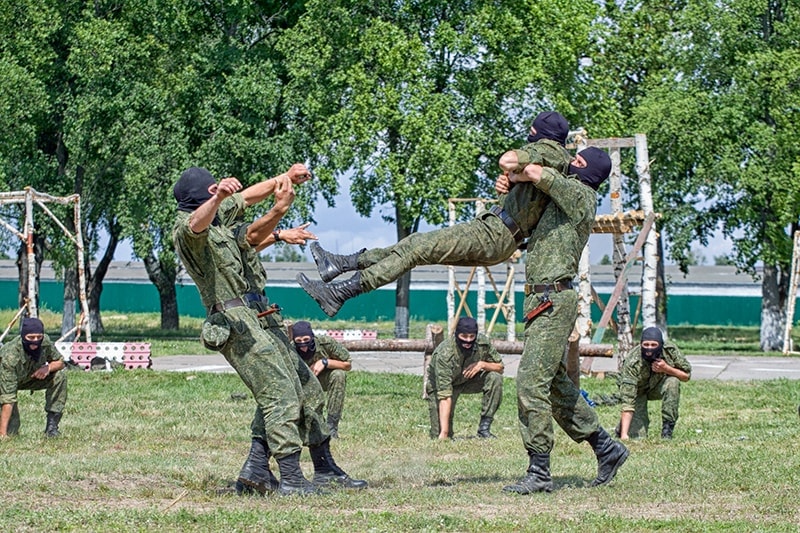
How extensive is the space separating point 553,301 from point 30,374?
7007 millimetres

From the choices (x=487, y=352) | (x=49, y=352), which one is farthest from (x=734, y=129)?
(x=49, y=352)

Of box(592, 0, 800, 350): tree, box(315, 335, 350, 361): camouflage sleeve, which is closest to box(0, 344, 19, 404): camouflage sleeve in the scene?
box(315, 335, 350, 361): camouflage sleeve

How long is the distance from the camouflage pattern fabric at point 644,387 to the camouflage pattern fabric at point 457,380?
5.05 ft

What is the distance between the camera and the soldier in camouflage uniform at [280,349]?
8805mm

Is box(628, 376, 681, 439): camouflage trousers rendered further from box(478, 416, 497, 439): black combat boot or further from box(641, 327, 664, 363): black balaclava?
box(478, 416, 497, 439): black combat boot

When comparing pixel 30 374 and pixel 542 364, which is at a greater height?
pixel 542 364

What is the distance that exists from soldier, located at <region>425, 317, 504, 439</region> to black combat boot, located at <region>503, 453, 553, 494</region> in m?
4.91

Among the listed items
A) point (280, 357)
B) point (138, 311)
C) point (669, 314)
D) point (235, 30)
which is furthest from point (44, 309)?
point (280, 357)

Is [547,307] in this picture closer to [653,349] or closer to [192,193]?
[192,193]

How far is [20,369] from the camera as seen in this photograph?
13375mm

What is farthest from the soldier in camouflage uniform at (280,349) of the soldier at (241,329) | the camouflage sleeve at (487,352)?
the camouflage sleeve at (487,352)

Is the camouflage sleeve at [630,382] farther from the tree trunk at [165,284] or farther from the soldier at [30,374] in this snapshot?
the tree trunk at [165,284]

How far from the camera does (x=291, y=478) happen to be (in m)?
8.77

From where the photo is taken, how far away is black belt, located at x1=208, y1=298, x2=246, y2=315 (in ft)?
28.5
